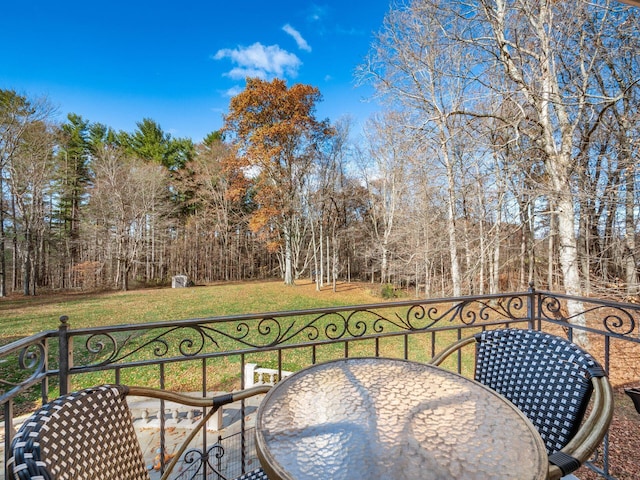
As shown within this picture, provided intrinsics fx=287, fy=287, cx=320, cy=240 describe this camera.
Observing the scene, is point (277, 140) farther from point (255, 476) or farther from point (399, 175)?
point (255, 476)

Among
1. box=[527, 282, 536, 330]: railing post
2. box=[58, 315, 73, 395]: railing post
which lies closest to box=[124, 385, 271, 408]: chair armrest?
box=[58, 315, 73, 395]: railing post

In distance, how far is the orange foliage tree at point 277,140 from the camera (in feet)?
37.4

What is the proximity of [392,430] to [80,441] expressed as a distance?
77 cm

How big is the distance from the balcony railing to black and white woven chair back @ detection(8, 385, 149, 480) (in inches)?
15.4

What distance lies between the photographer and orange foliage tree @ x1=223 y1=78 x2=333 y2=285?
11406 mm

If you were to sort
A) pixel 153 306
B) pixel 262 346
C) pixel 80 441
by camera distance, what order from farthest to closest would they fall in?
pixel 153 306 < pixel 262 346 < pixel 80 441

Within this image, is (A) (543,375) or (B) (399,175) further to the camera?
(B) (399,175)

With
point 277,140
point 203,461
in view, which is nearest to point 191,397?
point 203,461

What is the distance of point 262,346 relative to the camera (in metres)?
1.68

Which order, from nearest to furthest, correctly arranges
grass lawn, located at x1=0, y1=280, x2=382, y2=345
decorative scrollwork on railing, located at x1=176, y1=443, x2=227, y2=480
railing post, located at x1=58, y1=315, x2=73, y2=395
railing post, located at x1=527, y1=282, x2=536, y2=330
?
decorative scrollwork on railing, located at x1=176, y1=443, x2=227, y2=480
railing post, located at x1=58, y1=315, x2=73, y2=395
railing post, located at x1=527, y1=282, x2=536, y2=330
grass lawn, located at x1=0, y1=280, x2=382, y2=345

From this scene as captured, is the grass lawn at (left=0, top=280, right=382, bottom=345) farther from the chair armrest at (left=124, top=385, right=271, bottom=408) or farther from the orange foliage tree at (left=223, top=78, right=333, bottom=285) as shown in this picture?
the chair armrest at (left=124, top=385, right=271, bottom=408)

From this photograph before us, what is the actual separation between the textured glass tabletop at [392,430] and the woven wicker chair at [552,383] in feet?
0.49

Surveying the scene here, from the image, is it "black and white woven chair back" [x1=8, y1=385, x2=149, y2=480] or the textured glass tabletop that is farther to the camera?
the textured glass tabletop

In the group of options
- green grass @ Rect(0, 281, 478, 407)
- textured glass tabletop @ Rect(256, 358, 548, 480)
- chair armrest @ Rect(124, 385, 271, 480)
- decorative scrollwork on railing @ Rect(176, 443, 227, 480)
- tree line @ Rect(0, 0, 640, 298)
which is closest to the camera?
textured glass tabletop @ Rect(256, 358, 548, 480)
